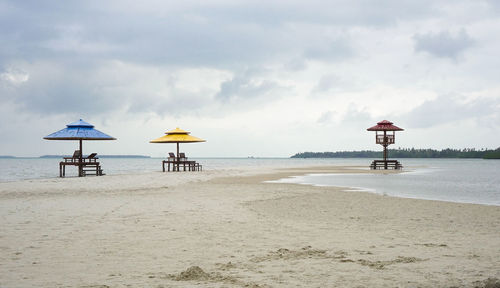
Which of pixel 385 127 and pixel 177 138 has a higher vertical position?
pixel 385 127

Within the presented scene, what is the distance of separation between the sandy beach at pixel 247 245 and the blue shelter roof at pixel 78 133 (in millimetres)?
16577

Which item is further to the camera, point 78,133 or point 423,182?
point 78,133

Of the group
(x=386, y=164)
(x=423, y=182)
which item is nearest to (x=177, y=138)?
(x=423, y=182)

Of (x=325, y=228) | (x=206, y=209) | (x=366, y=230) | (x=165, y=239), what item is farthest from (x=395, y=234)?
(x=206, y=209)

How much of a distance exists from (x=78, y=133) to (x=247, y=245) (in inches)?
948

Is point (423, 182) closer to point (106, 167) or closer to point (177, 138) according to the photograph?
point (177, 138)

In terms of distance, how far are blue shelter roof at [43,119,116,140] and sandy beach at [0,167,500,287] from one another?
1658cm

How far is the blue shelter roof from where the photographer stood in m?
27.6

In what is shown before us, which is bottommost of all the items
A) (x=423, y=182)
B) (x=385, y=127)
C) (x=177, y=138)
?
(x=423, y=182)

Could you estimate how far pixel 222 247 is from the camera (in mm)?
6758

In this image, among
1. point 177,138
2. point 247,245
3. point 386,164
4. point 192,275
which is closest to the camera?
point 192,275

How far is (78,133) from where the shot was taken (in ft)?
91.8

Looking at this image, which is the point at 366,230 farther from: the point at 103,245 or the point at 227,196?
the point at 227,196

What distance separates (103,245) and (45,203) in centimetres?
675
